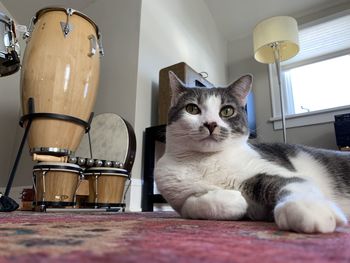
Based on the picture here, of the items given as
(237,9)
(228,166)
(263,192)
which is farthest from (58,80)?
(237,9)

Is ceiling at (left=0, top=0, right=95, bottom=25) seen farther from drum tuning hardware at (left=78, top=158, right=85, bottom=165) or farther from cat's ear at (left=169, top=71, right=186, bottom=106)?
cat's ear at (left=169, top=71, right=186, bottom=106)

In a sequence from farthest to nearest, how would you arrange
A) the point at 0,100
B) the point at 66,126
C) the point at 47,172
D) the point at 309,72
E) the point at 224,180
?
the point at 309,72 < the point at 0,100 < the point at 66,126 < the point at 47,172 < the point at 224,180

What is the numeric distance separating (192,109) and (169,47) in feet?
4.92

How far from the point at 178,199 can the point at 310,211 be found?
0.41 m

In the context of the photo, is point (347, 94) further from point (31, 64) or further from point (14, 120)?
point (14, 120)

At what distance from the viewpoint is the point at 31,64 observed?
123 cm

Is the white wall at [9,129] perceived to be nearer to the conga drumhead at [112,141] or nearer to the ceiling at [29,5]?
the ceiling at [29,5]

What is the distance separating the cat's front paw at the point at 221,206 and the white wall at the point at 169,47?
1.03m

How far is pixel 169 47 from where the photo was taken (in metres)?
2.15

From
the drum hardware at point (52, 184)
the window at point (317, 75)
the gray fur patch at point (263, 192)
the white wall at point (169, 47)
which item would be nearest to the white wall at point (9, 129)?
the white wall at point (169, 47)

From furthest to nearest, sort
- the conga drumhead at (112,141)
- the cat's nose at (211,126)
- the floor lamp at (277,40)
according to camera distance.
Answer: the floor lamp at (277,40) < the conga drumhead at (112,141) < the cat's nose at (211,126)

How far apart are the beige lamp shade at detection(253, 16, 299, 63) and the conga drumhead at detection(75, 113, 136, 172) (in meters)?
1.27

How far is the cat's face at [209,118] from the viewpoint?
71 centimetres

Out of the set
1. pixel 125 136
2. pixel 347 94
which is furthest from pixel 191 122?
pixel 347 94
